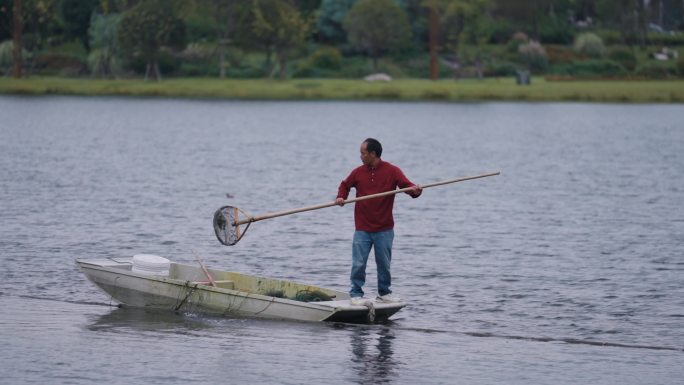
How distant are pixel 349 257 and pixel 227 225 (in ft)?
24.7

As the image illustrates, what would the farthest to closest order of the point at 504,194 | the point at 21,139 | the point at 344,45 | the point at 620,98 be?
the point at 344,45 → the point at 620,98 → the point at 21,139 → the point at 504,194

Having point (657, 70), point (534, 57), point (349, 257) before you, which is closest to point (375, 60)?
point (534, 57)

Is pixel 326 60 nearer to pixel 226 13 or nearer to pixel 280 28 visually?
pixel 280 28

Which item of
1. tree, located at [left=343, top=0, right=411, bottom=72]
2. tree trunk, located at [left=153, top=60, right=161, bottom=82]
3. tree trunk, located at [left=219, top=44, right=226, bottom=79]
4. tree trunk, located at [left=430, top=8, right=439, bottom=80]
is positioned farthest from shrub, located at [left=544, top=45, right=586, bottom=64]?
tree trunk, located at [left=153, top=60, right=161, bottom=82]

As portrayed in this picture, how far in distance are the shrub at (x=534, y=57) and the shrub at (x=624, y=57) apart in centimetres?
642

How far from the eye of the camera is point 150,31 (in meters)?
112

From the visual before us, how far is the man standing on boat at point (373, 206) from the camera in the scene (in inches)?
794

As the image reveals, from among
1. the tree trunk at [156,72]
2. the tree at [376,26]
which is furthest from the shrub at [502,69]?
the tree trunk at [156,72]

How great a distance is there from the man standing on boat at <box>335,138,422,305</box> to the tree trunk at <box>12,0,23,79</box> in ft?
315

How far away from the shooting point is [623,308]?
23.3 m

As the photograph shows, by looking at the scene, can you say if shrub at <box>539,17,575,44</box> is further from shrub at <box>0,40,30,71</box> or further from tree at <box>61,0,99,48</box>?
shrub at <box>0,40,30,71</box>

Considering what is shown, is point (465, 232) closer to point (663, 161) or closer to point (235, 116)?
point (663, 161)

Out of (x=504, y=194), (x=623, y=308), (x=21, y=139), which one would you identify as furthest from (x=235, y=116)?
(x=623, y=308)

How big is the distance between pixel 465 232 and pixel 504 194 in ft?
36.7
